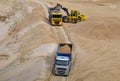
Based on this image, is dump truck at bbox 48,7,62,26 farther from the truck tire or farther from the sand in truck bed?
the sand in truck bed

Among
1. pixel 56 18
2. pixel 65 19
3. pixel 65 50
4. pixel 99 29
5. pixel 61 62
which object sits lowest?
pixel 61 62

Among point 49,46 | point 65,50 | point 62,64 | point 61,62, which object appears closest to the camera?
point 62,64

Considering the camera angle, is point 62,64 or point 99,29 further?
point 99,29

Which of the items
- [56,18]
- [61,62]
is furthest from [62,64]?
[56,18]

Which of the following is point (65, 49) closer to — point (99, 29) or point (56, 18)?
point (99, 29)

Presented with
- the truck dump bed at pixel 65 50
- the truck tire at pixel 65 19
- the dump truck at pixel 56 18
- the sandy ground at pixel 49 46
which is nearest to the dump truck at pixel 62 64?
the truck dump bed at pixel 65 50

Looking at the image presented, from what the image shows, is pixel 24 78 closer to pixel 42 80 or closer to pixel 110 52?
pixel 42 80

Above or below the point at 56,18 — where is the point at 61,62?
below

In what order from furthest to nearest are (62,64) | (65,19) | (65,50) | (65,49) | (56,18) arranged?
(65,19) → (56,18) → (65,49) → (65,50) → (62,64)
